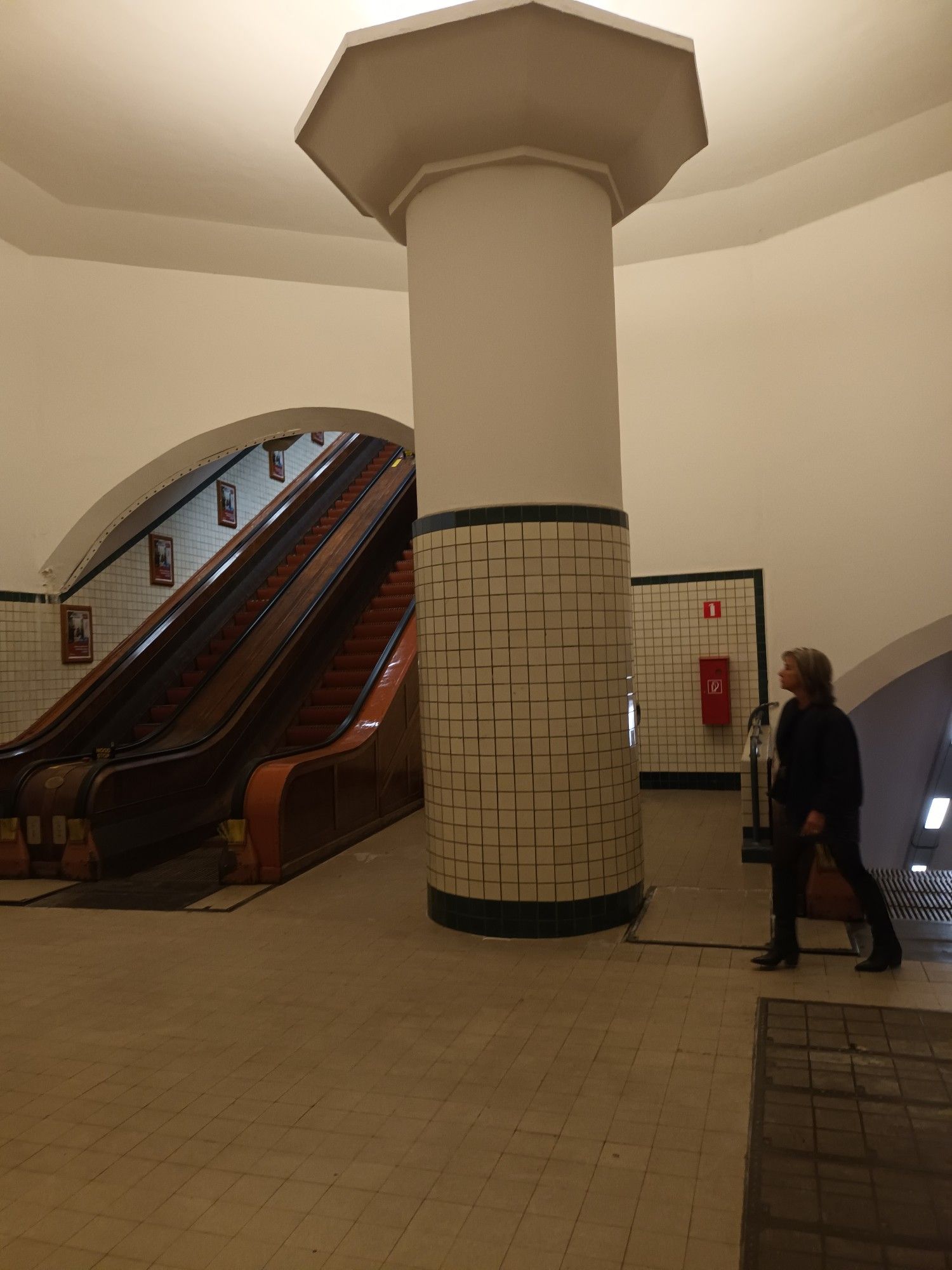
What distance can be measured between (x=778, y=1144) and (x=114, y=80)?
19.5 ft

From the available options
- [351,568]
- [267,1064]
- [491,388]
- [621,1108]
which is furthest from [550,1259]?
[351,568]

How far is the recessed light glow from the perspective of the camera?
36.7ft

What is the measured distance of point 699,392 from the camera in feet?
24.9

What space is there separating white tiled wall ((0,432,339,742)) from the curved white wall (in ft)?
1.32

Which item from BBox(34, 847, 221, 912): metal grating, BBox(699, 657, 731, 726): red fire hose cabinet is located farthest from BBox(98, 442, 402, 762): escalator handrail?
BBox(699, 657, 731, 726): red fire hose cabinet

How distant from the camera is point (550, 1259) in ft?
6.65

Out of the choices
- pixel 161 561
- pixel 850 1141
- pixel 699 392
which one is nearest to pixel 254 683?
pixel 161 561

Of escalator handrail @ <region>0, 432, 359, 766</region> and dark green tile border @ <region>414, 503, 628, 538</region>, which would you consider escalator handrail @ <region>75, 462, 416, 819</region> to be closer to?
escalator handrail @ <region>0, 432, 359, 766</region>

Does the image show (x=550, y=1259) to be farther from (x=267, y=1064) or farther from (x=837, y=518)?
(x=837, y=518)

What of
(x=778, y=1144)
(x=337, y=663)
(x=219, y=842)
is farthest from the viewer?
(x=337, y=663)

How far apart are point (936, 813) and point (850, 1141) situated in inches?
391

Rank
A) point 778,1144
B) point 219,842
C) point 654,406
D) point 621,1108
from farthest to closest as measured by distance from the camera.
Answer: point 654,406, point 219,842, point 621,1108, point 778,1144

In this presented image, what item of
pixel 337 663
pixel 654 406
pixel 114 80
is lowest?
pixel 337 663

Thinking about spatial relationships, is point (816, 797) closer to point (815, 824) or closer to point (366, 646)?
point (815, 824)
